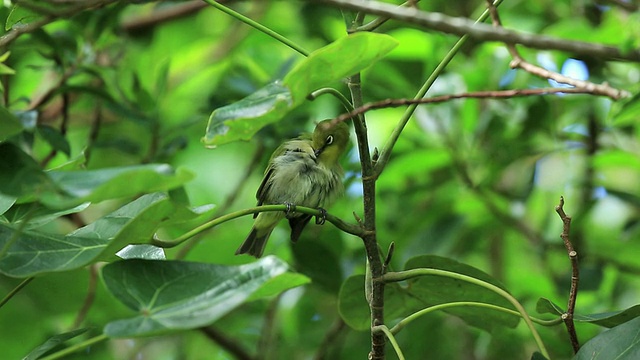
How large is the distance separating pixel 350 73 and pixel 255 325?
2.53m

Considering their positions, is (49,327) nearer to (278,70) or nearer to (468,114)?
(278,70)

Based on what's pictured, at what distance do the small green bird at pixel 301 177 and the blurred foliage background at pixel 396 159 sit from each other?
0.28 ft

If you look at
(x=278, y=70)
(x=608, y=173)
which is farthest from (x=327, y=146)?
(x=608, y=173)

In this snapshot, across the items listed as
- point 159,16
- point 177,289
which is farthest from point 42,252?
point 159,16

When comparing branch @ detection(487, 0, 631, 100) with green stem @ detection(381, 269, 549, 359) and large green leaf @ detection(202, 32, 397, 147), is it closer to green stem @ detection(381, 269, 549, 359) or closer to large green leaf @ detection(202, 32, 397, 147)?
large green leaf @ detection(202, 32, 397, 147)

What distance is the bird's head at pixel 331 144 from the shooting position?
348 centimetres

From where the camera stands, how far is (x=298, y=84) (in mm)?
1497

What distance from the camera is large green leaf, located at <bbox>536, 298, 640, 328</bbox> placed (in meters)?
1.75

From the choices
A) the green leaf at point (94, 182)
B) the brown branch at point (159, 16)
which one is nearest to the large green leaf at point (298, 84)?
the green leaf at point (94, 182)

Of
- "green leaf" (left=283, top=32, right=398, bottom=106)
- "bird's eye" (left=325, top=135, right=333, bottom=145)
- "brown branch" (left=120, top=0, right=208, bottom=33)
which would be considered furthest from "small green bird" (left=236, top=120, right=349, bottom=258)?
"green leaf" (left=283, top=32, right=398, bottom=106)

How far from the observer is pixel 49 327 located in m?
3.39

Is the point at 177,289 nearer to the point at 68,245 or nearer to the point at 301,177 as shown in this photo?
the point at 68,245

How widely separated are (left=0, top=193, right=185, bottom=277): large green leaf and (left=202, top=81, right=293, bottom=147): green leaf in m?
0.16

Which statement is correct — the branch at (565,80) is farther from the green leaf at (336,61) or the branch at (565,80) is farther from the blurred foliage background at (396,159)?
the blurred foliage background at (396,159)
